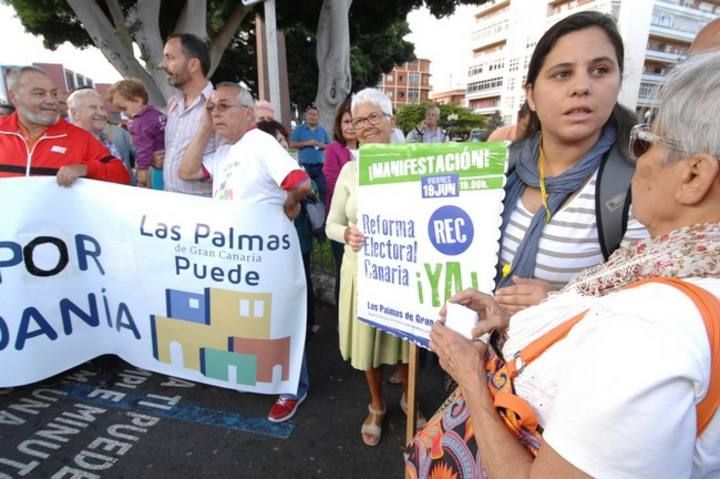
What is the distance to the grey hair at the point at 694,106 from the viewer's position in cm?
66

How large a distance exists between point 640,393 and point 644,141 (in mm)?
543

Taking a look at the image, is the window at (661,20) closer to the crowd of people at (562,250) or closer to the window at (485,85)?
the window at (485,85)

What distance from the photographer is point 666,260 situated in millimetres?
689

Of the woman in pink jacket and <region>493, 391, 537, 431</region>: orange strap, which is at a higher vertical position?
the woman in pink jacket

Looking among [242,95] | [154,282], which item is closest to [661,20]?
[242,95]

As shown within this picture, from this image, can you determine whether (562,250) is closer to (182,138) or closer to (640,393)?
(640,393)

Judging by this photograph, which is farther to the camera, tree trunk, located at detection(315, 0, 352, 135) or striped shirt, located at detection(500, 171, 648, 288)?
tree trunk, located at detection(315, 0, 352, 135)

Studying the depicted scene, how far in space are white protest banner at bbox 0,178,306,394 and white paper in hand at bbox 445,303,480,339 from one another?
1398 millimetres

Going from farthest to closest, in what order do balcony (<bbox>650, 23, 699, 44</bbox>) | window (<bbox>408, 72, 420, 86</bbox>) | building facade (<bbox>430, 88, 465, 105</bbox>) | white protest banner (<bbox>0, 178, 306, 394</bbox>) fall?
window (<bbox>408, 72, 420, 86</bbox>)
building facade (<bbox>430, 88, 465, 105</bbox>)
balcony (<bbox>650, 23, 699, 44</bbox>)
white protest banner (<bbox>0, 178, 306, 394</bbox>)

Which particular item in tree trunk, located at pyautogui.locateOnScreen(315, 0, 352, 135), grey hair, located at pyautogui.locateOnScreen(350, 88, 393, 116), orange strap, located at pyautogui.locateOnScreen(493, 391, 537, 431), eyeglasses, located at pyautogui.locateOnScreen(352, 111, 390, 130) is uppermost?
tree trunk, located at pyautogui.locateOnScreen(315, 0, 352, 135)

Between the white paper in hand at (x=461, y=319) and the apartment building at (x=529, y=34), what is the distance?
23086 millimetres

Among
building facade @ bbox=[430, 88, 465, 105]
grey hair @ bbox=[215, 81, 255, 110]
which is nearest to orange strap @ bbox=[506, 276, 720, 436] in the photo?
grey hair @ bbox=[215, 81, 255, 110]

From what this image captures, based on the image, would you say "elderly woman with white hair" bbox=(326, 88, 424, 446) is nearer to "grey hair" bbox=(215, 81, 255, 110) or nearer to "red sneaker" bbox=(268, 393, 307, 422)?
"red sneaker" bbox=(268, 393, 307, 422)

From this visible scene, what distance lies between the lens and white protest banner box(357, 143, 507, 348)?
1495 mm
